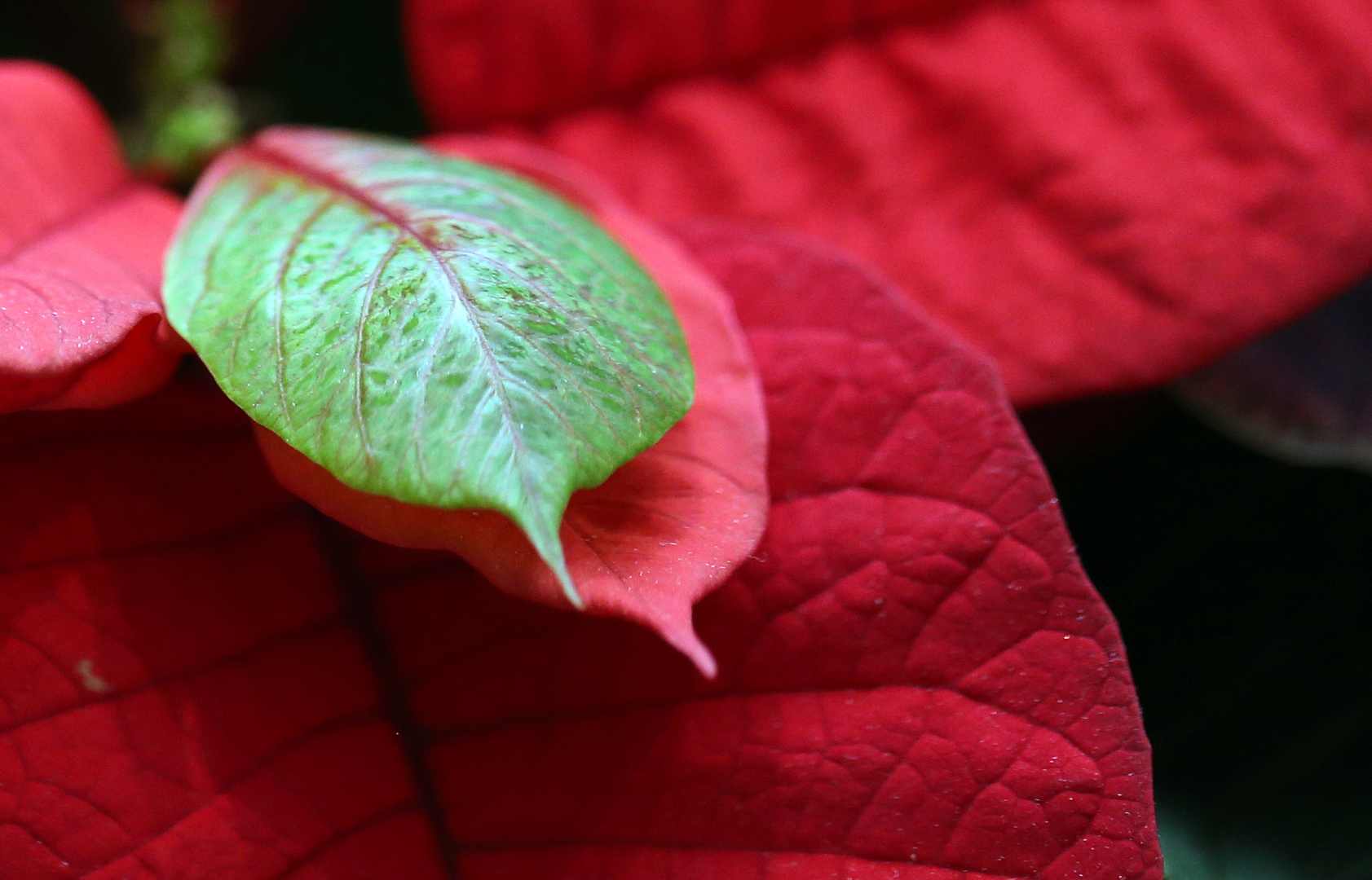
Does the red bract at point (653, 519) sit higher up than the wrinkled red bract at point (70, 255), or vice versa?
the wrinkled red bract at point (70, 255)

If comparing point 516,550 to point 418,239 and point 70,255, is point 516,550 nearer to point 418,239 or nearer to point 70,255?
point 418,239

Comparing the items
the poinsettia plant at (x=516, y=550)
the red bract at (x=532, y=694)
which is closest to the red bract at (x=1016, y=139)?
the poinsettia plant at (x=516, y=550)

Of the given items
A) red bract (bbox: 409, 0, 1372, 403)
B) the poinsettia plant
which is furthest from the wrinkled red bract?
red bract (bbox: 409, 0, 1372, 403)

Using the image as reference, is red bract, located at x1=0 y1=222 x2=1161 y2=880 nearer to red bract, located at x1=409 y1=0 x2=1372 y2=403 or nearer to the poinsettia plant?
the poinsettia plant

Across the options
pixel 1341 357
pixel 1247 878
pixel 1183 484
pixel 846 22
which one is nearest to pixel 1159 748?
pixel 1247 878

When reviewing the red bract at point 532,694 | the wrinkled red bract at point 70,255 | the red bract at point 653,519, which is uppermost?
the wrinkled red bract at point 70,255

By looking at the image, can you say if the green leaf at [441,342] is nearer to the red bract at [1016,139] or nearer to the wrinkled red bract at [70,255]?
the wrinkled red bract at [70,255]

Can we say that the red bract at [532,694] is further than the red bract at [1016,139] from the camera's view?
No

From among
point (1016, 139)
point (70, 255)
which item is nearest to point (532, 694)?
point (70, 255)
